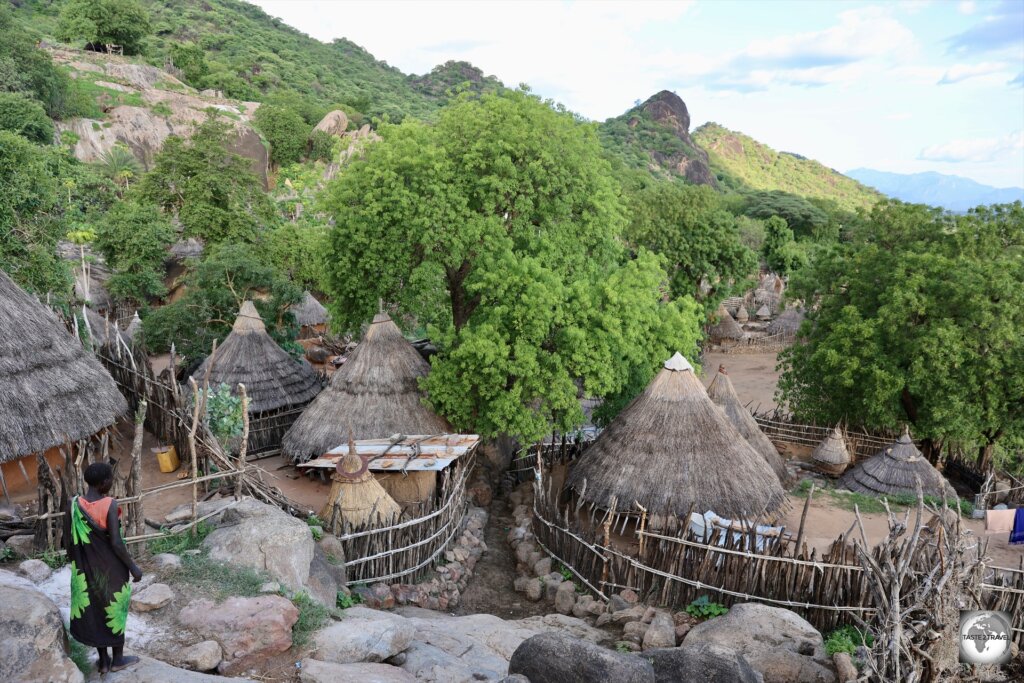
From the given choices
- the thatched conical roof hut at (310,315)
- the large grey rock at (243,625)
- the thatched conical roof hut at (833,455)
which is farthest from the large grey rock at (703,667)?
the thatched conical roof hut at (310,315)

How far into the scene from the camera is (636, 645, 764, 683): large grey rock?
546cm

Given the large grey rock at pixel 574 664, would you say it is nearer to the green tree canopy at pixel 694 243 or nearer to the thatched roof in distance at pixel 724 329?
the green tree canopy at pixel 694 243

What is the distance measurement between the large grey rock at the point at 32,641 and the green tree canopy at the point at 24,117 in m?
29.1

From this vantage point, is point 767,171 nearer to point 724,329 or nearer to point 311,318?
point 724,329

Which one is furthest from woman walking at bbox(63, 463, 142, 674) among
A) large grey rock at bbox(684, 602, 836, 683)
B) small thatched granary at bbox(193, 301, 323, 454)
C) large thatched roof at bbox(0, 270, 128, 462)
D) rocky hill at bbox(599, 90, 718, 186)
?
rocky hill at bbox(599, 90, 718, 186)

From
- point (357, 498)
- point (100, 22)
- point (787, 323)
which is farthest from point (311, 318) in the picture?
point (100, 22)

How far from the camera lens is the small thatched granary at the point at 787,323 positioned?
27.8m

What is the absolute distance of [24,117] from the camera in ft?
89.9

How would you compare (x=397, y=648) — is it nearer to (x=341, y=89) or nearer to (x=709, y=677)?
(x=709, y=677)

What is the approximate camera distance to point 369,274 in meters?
13.8

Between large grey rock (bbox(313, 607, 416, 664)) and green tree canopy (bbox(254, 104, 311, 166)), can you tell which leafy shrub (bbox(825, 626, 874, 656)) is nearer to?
large grey rock (bbox(313, 607, 416, 664))

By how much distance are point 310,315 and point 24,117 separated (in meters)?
16.8

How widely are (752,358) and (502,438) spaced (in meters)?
16.5

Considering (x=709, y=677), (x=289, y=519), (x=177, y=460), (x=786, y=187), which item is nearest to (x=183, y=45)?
(x=177, y=460)
